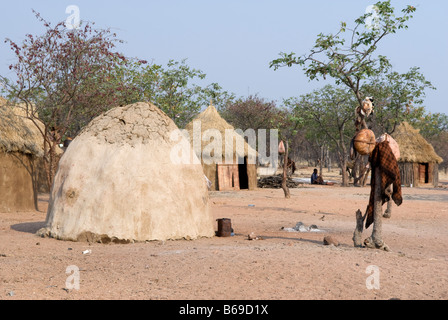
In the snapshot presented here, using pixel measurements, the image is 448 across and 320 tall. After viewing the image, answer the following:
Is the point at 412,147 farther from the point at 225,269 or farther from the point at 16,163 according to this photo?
the point at 225,269

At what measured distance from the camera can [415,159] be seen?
28.6 m

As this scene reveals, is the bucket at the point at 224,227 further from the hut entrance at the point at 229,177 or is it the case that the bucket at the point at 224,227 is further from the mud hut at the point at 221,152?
the hut entrance at the point at 229,177

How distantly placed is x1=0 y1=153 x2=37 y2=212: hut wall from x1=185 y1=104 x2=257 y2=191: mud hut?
10.2 m

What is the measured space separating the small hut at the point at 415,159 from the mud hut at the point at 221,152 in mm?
9643

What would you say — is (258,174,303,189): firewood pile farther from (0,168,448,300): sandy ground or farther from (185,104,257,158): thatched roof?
(0,168,448,300): sandy ground

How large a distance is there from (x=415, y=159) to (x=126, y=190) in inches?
933

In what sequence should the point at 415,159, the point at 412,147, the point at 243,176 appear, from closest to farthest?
the point at 243,176, the point at 415,159, the point at 412,147

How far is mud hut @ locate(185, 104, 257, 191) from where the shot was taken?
22.8m

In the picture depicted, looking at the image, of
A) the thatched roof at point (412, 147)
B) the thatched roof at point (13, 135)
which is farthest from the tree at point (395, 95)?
the thatched roof at point (13, 135)

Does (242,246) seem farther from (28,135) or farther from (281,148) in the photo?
(281,148)

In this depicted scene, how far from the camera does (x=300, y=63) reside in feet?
45.8

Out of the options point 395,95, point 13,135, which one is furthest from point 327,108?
point 13,135

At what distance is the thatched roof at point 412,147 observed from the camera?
94.4ft

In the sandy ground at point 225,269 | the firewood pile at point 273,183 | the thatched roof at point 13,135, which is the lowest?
the sandy ground at point 225,269
